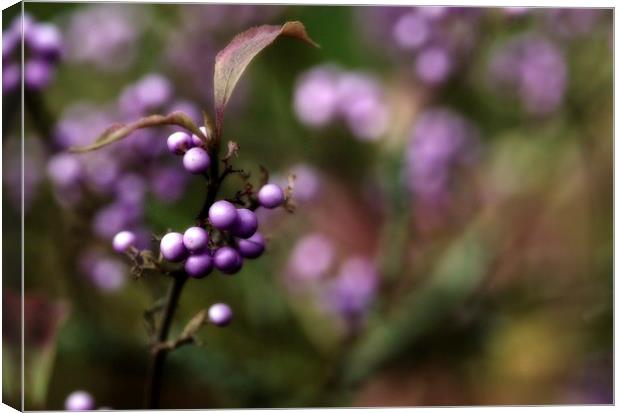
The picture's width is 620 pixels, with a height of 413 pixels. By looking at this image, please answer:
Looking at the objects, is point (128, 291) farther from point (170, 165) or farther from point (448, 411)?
point (448, 411)

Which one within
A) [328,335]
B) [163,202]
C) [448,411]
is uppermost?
[163,202]

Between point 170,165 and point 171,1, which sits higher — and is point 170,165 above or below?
below

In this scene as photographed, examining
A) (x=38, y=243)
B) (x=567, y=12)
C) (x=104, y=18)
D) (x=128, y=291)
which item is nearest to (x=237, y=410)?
(x=128, y=291)

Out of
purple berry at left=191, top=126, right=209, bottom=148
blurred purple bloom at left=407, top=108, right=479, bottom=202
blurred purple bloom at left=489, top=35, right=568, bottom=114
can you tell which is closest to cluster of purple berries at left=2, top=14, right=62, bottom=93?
purple berry at left=191, top=126, right=209, bottom=148

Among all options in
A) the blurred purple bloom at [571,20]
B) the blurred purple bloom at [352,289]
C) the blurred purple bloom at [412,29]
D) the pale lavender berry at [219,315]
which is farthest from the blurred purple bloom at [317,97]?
the pale lavender berry at [219,315]

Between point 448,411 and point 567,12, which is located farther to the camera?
point 567,12

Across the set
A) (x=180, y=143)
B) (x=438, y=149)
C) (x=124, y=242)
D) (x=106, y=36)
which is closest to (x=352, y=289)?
(x=438, y=149)

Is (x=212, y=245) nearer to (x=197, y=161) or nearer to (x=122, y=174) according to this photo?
(x=197, y=161)
